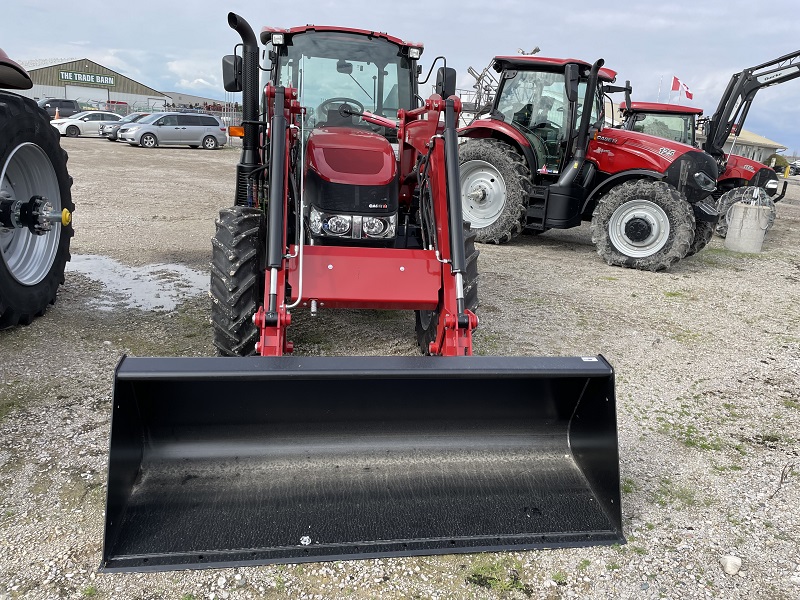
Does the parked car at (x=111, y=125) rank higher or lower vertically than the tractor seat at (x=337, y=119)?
lower

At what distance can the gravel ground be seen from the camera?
2301mm

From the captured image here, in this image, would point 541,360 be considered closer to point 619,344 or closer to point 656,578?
point 656,578

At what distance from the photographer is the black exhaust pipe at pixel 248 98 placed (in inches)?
156

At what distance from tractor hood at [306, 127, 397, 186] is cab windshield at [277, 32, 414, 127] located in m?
0.67

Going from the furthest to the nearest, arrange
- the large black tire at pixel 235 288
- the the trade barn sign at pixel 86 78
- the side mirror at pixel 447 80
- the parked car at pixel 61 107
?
the the trade barn sign at pixel 86 78 < the parked car at pixel 61 107 < the side mirror at pixel 447 80 < the large black tire at pixel 235 288

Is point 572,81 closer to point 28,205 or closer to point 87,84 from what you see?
point 28,205

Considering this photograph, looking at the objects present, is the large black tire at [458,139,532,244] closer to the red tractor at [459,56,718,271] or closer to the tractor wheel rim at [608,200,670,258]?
the red tractor at [459,56,718,271]

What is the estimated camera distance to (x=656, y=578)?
2.37m

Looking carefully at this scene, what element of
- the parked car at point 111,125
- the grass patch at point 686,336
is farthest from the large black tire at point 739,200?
the parked car at point 111,125

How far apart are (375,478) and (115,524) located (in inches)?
39.3

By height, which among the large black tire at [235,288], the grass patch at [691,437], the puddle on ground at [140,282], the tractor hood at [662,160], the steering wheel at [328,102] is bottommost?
the puddle on ground at [140,282]

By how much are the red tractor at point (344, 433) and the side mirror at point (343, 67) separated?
1134 mm

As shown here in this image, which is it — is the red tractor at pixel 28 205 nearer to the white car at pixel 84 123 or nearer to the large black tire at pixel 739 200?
the large black tire at pixel 739 200

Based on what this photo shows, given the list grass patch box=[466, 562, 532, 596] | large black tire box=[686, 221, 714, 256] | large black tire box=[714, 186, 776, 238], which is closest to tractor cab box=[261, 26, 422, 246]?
grass patch box=[466, 562, 532, 596]
